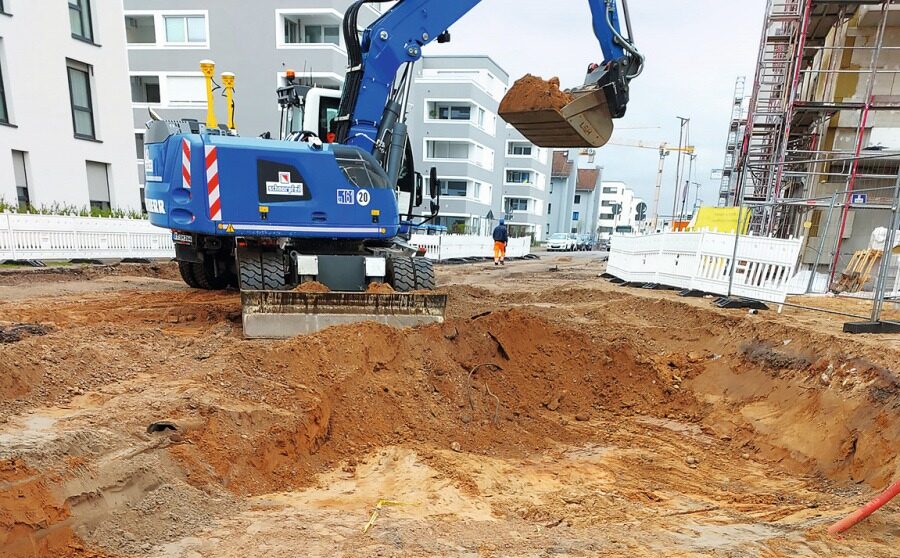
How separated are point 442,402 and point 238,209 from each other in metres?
3.68

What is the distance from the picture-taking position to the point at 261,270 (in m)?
6.66

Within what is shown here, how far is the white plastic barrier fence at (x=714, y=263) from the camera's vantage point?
330 inches

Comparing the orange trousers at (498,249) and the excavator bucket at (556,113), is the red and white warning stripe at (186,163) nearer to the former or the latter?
the excavator bucket at (556,113)

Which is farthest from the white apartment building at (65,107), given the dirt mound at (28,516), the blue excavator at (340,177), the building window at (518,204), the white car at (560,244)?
the building window at (518,204)

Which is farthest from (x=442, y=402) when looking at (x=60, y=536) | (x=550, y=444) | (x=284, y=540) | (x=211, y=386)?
(x=60, y=536)

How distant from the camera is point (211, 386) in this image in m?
4.21

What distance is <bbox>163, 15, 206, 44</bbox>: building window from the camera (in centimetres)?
2611

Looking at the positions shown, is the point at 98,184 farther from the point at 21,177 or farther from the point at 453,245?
the point at 453,245

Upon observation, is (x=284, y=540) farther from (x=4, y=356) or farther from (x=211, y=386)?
(x=4, y=356)

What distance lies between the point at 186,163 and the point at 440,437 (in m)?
4.69

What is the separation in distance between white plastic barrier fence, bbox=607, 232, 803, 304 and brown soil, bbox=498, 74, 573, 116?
5.17 metres

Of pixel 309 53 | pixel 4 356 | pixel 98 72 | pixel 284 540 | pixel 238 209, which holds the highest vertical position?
pixel 309 53

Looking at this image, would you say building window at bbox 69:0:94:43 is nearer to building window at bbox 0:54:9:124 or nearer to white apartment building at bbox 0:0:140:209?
white apartment building at bbox 0:0:140:209

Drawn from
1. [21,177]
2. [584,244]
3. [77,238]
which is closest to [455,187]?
[584,244]
